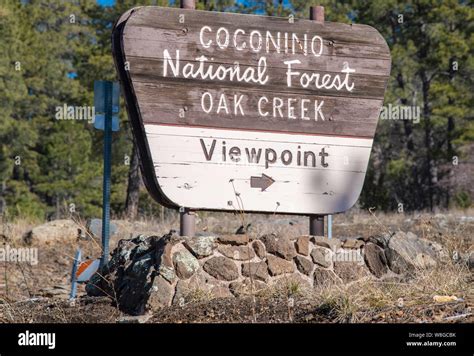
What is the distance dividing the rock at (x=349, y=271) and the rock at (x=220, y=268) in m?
1.05

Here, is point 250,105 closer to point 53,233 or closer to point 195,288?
point 195,288

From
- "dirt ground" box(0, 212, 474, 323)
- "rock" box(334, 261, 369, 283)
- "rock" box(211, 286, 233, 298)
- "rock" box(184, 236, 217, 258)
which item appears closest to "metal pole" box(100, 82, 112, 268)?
"dirt ground" box(0, 212, 474, 323)

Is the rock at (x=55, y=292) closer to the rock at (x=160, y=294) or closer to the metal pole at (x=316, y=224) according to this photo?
the rock at (x=160, y=294)

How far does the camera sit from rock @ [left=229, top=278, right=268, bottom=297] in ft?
25.3

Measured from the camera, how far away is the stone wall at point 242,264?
759 centimetres

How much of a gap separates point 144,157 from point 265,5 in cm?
2246

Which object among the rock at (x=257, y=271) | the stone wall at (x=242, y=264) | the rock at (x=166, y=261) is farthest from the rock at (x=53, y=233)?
the rock at (x=257, y=271)

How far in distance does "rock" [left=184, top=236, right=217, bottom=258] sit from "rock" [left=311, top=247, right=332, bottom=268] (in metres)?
0.99

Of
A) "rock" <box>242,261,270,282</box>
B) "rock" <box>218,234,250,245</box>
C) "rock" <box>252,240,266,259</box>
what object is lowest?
"rock" <box>242,261,270,282</box>

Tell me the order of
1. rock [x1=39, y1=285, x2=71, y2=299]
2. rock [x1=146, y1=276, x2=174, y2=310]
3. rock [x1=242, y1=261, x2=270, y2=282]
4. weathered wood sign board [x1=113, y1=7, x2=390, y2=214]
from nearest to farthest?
rock [x1=146, y1=276, x2=174, y2=310], rock [x1=242, y1=261, x2=270, y2=282], weathered wood sign board [x1=113, y1=7, x2=390, y2=214], rock [x1=39, y1=285, x2=71, y2=299]

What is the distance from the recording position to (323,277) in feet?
26.7

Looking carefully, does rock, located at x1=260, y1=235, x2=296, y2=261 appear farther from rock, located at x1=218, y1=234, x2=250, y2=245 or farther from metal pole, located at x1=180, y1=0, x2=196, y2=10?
metal pole, located at x1=180, y1=0, x2=196, y2=10

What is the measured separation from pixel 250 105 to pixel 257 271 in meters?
1.60

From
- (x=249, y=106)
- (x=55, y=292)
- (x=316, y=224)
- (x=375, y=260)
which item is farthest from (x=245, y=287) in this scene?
(x=55, y=292)
